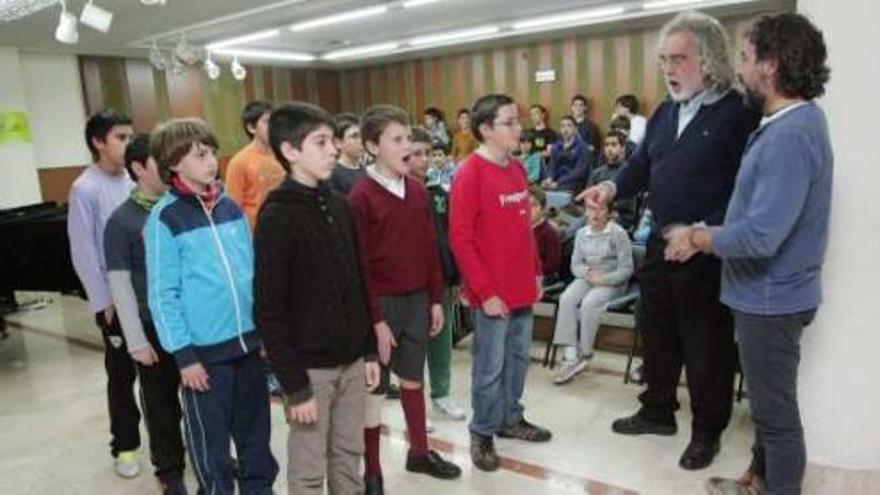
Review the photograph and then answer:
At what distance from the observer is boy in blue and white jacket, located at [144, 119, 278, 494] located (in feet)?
6.63

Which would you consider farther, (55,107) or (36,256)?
(55,107)

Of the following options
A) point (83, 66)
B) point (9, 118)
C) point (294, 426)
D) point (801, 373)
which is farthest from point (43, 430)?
point (83, 66)

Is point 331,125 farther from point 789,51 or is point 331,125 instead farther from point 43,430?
point 43,430

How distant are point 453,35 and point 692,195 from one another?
750cm

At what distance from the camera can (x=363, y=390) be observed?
2.06 metres

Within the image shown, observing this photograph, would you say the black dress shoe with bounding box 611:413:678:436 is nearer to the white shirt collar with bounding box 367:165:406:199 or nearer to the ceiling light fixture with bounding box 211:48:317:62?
the white shirt collar with bounding box 367:165:406:199

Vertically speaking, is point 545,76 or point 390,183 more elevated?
point 545,76

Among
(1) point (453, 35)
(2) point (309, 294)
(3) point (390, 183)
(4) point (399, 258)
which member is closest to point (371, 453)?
(4) point (399, 258)

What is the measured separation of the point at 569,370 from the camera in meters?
3.69

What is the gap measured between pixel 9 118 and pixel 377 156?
7.57 m

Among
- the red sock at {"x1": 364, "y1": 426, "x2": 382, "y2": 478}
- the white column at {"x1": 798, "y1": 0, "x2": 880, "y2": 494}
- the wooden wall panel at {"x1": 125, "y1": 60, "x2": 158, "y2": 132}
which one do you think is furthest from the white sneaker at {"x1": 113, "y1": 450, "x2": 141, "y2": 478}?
the wooden wall panel at {"x1": 125, "y1": 60, "x2": 158, "y2": 132}

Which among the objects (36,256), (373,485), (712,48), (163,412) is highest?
Result: (712,48)

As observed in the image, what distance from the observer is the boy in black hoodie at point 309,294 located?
1.83 m

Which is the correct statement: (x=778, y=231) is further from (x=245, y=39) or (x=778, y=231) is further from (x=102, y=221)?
(x=245, y=39)
